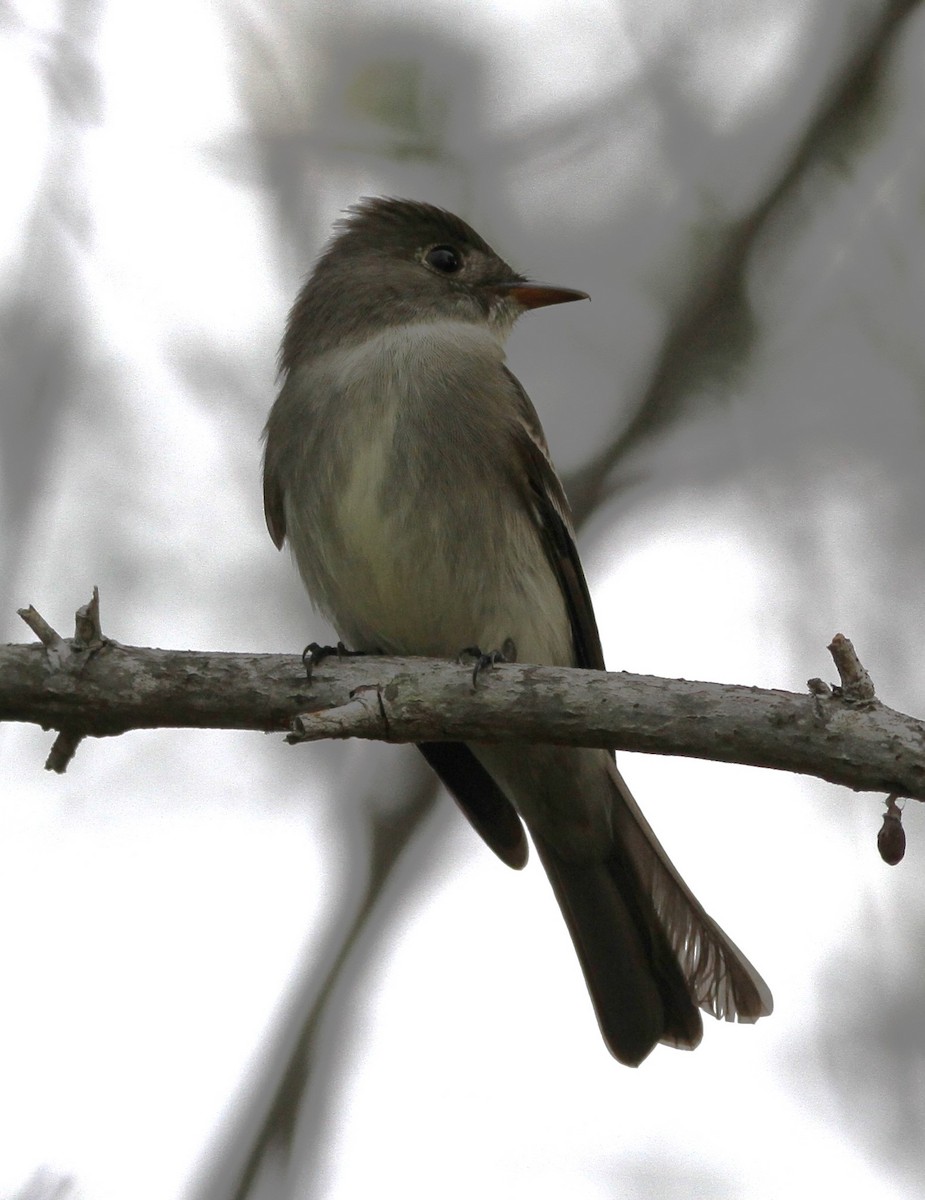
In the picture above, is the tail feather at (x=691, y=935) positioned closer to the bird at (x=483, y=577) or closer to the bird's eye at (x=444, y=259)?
the bird at (x=483, y=577)

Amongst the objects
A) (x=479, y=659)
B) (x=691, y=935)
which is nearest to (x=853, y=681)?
(x=479, y=659)

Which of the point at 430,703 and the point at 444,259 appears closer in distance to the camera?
the point at 430,703

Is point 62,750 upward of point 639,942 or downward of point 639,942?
downward

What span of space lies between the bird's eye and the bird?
413 mm

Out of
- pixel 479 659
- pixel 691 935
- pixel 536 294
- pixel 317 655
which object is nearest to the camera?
pixel 479 659

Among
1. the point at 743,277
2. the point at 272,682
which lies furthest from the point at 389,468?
the point at 743,277

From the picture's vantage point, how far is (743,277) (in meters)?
6.45

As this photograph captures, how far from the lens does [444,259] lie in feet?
19.6

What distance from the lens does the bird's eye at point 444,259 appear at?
19.5 ft

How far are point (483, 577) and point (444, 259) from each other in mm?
1749

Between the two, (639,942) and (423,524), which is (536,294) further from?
(639,942)

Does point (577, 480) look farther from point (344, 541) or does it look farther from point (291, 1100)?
point (291, 1100)

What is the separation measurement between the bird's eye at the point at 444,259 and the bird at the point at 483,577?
41 centimetres

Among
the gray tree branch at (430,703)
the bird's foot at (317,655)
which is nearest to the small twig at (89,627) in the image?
the gray tree branch at (430,703)
